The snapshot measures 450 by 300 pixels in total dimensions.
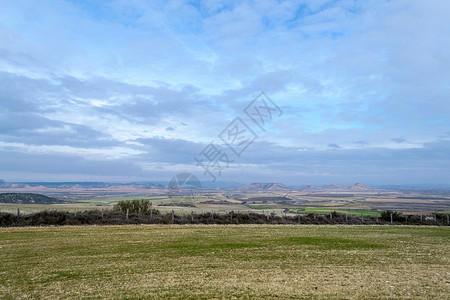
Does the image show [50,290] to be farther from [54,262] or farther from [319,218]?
[319,218]

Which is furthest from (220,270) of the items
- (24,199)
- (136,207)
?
(24,199)

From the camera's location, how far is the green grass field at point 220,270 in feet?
24.6

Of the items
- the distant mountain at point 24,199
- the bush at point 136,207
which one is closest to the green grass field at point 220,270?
the bush at point 136,207

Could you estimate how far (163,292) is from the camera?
24.6 ft

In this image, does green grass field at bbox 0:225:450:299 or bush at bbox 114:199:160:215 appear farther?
bush at bbox 114:199:160:215

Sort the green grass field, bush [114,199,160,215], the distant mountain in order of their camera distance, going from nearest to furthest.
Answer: the green grass field < bush [114,199,160,215] < the distant mountain

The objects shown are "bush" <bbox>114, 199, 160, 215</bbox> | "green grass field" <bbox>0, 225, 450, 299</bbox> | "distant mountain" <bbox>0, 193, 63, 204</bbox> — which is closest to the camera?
"green grass field" <bbox>0, 225, 450, 299</bbox>

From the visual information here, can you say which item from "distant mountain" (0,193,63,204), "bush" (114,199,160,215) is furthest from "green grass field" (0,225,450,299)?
"distant mountain" (0,193,63,204)

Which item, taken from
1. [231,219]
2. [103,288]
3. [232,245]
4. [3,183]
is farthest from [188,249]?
[3,183]

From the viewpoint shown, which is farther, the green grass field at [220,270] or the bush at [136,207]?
the bush at [136,207]

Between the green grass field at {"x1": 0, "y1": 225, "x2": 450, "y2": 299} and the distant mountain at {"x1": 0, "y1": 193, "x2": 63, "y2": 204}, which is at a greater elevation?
the green grass field at {"x1": 0, "y1": 225, "x2": 450, "y2": 299}

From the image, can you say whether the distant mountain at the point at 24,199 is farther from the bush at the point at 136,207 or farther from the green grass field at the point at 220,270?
the green grass field at the point at 220,270

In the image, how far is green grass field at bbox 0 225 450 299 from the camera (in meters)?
7.50

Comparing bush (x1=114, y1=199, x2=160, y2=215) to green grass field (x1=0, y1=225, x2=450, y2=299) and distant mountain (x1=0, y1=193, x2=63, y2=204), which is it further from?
distant mountain (x1=0, y1=193, x2=63, y2=204)
